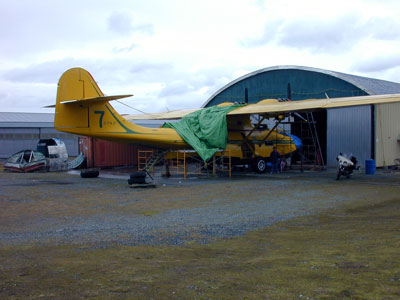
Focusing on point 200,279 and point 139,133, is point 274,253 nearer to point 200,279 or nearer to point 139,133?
point 200,279

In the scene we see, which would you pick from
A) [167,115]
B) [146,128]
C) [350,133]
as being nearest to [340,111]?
[350,133]

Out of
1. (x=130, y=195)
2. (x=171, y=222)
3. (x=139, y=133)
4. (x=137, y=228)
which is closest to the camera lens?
(x=137, y=228)

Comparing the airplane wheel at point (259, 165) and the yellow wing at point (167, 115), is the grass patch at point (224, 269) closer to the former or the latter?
the airplane wheel at point (259, 165)

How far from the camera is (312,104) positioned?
834 inches

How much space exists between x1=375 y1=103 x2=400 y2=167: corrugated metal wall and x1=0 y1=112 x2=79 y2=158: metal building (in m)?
27.8

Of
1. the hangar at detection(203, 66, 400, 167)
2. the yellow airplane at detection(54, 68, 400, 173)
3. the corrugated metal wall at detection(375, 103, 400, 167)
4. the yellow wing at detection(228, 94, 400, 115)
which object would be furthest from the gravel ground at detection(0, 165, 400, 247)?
the hangar at detection(203, 66, 400, 167)

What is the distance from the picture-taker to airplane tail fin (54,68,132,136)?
63.1 feet

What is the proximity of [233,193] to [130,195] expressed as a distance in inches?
153

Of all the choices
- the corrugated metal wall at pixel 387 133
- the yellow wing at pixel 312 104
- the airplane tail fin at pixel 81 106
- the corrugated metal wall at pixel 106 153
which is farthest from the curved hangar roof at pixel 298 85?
the airplane tail fin at pixel 81 106

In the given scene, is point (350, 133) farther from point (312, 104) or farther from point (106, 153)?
point (106, 153)

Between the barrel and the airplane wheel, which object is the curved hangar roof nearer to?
the barrel

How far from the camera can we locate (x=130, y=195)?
15891mm

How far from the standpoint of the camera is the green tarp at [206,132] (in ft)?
75.6

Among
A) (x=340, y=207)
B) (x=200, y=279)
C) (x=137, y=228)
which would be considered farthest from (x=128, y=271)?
(x=340, y=207)
